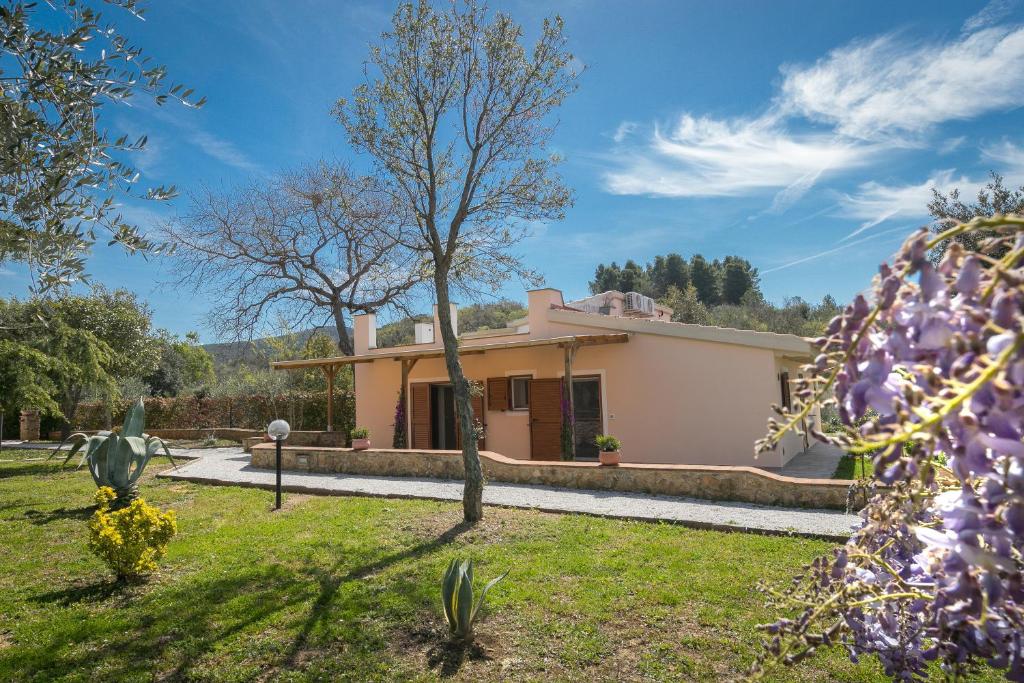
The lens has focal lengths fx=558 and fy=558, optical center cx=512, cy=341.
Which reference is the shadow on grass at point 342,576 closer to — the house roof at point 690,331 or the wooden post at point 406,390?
the house roof at point 690,331

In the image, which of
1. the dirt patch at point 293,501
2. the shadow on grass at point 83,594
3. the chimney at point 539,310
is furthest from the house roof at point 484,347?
the shadow on grass at point 83,594

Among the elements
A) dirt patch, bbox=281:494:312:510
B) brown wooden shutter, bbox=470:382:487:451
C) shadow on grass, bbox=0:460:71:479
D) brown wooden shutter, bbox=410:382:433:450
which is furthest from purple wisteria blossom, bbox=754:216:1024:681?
shadow on grass, bbox=0:460:71:479

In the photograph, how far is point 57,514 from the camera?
9.05 m

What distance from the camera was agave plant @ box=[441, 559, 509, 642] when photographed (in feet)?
14.0

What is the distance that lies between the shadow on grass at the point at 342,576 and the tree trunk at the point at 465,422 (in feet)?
0.95

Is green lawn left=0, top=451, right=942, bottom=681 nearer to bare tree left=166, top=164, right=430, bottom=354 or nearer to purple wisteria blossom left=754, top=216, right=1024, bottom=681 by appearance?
purple wisteria blossom left=754, top=216, right=1024, bottom=681

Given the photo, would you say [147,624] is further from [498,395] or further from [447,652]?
[498,395]

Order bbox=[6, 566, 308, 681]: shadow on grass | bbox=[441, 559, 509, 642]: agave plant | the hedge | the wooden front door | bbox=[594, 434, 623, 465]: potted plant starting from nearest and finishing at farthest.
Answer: bbox=[6, 566, 308, 681]: shadow on grass, bbox=[441, 559, 509, 642]: agave plant, bbox=[594, 434, 623, 465]: potted plant, the wooden front door, the hedge

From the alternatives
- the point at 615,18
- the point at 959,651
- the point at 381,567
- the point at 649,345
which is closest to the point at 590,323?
the point at 649,345

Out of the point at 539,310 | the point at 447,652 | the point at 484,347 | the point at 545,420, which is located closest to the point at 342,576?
the point at 447,652

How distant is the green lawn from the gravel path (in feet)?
1.60

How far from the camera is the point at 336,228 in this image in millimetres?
21109

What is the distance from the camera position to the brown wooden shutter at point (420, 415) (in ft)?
54.2

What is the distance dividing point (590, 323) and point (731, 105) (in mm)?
5745
